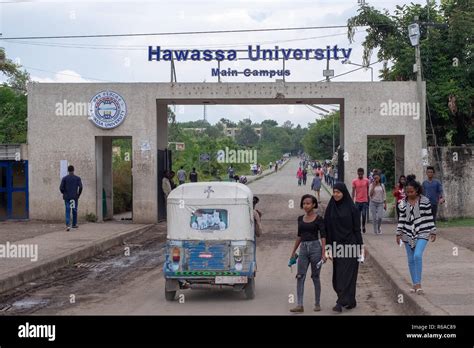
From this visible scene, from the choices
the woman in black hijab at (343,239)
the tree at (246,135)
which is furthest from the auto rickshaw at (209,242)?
the tree at (246,135)

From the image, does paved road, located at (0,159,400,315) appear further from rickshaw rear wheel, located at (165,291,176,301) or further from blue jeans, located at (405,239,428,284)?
blue jeans, located at (405,239,428,284)

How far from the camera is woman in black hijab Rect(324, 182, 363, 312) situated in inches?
432

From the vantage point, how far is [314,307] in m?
11.4

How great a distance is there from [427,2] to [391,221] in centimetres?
1286

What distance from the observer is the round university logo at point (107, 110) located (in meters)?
25.9

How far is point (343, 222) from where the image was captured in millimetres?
11055

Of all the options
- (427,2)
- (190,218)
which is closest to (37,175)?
(190,218)
